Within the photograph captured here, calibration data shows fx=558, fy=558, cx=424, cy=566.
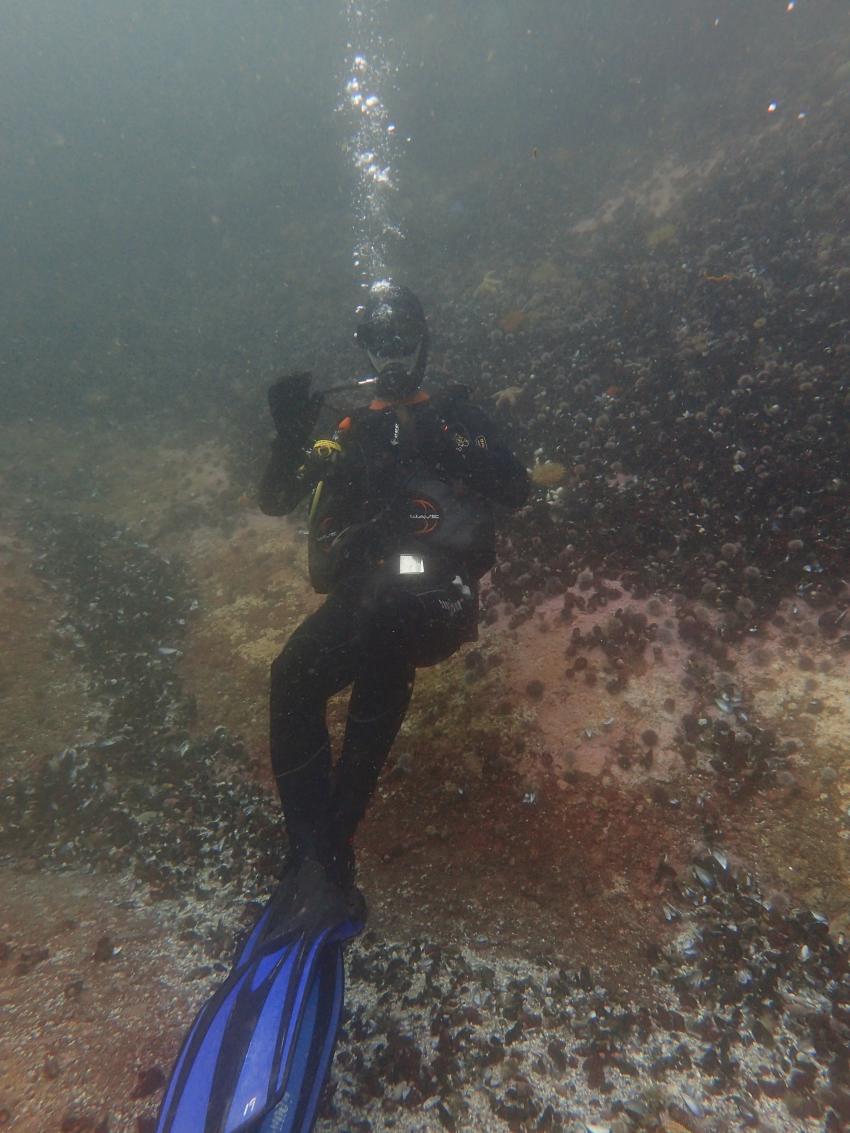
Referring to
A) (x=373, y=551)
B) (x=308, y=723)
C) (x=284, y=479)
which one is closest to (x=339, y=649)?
(x=308, y=723)

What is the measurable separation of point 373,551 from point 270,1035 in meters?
2.96

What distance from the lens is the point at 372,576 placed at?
422 centimetres

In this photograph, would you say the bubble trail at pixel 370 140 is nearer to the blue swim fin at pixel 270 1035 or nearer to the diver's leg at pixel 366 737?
the diver's leg at pixel 366 737

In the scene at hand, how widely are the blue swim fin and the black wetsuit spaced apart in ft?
1.38

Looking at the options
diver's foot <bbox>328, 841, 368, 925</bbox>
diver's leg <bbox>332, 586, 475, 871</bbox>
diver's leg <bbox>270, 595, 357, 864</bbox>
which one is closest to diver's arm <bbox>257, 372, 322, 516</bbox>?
diver's leg <bbox>270, 595, 357, 864</bbox>

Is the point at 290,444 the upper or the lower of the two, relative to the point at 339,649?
upper

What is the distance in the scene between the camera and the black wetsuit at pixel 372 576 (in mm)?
3771

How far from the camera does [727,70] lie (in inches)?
742

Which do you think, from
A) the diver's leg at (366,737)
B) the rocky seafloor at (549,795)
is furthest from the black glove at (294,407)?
the rocky seafloor at (549,795)

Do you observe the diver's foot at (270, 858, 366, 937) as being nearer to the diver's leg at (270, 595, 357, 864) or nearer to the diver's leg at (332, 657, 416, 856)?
the diver's leg at (270, 595, 357, 864)

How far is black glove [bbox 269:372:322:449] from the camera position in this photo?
4.45 m

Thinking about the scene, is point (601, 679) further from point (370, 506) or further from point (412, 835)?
point (370, 506)

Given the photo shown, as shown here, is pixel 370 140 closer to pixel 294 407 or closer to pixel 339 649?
pixel 294 407

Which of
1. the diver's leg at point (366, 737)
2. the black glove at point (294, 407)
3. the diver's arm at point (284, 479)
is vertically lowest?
the diver's leg at point (366, 737)
